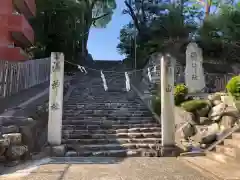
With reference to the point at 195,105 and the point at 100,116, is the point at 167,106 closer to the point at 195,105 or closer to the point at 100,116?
the point at 195,105

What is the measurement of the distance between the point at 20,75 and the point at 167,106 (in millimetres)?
7419

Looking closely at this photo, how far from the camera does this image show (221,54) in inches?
813

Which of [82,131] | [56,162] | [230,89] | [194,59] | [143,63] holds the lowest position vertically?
[56,162]

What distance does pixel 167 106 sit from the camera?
840 cm

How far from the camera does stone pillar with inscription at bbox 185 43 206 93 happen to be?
11.6 meters

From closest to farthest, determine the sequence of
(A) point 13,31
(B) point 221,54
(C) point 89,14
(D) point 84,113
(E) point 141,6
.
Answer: (D) point 84,113
(A) point 13,31
(B) point 221,54
(E) point 141,6
(C) point 89,14

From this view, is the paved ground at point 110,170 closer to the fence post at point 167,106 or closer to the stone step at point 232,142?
the fence post at point 167,106

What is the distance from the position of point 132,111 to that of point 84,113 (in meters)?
2.01

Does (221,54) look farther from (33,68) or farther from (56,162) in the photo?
(56,162)

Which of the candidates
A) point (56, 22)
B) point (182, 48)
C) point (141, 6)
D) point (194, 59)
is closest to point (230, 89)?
point (194, 59)

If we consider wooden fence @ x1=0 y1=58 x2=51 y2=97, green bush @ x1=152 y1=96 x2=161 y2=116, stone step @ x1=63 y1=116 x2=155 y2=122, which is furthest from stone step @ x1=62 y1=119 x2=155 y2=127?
wooden fence @ x1=0 y1=58 x2=51 y2=97

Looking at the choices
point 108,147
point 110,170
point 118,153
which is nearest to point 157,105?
point 108,147

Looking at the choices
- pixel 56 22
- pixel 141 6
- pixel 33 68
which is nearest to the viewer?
pixel 33 68

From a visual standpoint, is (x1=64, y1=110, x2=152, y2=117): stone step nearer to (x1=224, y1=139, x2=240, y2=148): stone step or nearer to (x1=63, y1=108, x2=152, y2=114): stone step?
(x1=63, y1=108, x2=152, y2=114): stone step
